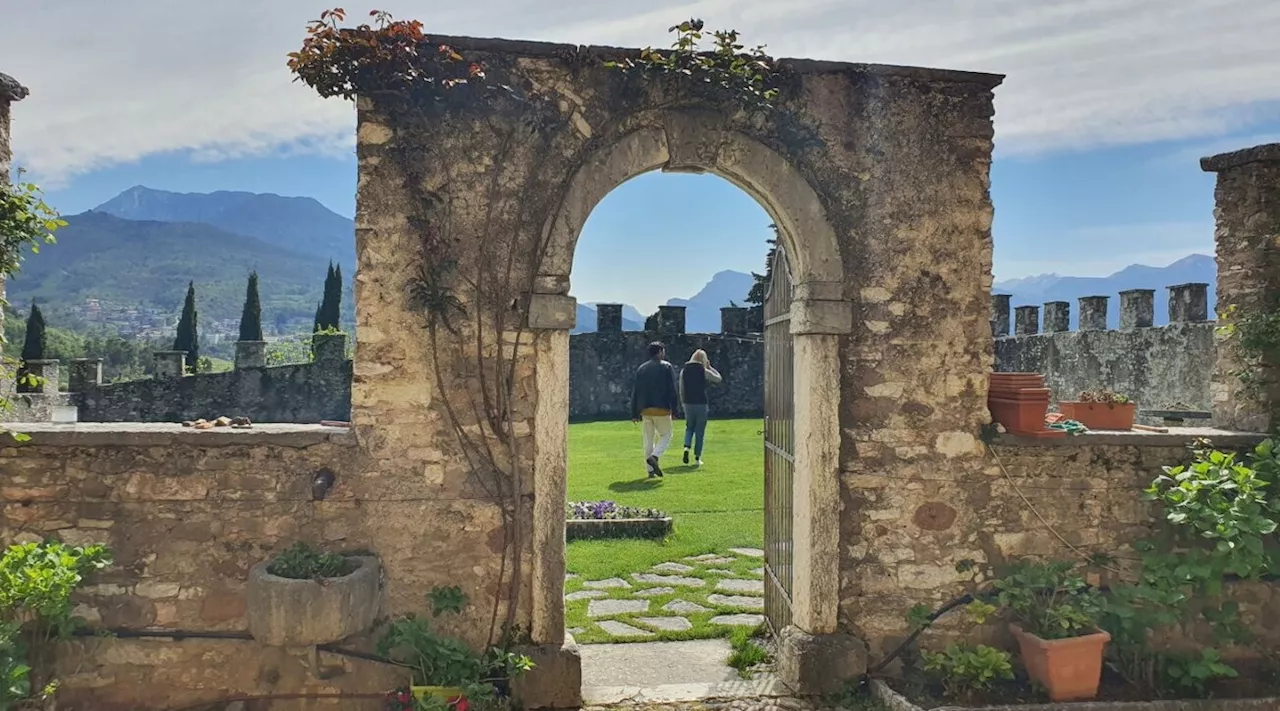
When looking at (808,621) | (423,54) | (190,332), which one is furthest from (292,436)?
(190,332)

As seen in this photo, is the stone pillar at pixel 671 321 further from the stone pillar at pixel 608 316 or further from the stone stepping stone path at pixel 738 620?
the stone stepping stone path at pixel 738 620

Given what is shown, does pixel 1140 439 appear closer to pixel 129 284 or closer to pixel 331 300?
pixel 331 300

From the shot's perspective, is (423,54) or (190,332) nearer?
(423,54)

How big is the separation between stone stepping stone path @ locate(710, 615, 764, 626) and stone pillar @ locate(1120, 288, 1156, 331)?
46.3 feet

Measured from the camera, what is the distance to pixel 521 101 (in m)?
5.10

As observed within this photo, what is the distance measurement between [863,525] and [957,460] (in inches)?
29.1

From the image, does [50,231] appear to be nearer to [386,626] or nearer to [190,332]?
[386,626]

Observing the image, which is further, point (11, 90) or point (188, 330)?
point (188, 330)

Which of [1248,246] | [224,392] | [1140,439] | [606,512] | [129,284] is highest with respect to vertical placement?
[129,284]

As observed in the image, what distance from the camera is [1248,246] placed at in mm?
5816

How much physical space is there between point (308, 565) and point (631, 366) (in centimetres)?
1736

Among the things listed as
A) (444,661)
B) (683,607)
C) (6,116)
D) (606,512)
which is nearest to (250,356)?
(606,512)

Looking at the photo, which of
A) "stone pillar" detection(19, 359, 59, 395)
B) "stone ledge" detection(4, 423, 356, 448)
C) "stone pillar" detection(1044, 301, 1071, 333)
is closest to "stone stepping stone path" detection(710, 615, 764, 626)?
"stone ledge" detection(4, 423, 356, 448)

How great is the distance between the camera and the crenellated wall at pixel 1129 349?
629 inches
